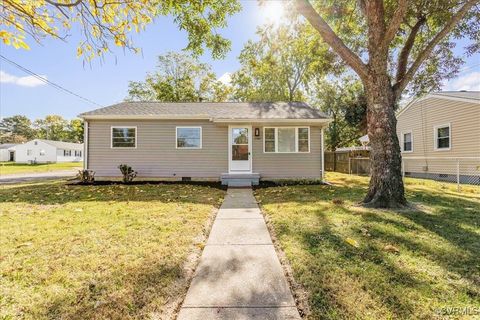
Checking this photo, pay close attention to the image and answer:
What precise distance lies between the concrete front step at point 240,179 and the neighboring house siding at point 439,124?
7392 mm

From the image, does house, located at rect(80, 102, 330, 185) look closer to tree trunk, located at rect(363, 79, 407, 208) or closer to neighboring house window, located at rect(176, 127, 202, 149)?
neighboring house window, located at rect(176, 127, 202, 149)

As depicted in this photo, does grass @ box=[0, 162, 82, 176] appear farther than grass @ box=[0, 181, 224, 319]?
Yes

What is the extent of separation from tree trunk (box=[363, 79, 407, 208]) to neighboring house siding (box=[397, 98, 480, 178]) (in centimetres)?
684

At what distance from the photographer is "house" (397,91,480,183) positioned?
11.4 m

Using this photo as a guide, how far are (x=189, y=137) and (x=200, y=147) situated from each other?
675 millimetres

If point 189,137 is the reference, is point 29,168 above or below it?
below

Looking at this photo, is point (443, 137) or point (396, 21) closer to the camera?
point (396, 21)

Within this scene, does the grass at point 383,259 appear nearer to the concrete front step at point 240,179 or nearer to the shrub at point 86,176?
the concrete front step at point 240,179

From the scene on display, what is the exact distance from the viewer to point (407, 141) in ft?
52.7

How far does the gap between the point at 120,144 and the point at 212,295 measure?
10491 millimetres

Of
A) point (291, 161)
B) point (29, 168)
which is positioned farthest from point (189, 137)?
point (29, 168)

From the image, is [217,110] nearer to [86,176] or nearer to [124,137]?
[124,137]

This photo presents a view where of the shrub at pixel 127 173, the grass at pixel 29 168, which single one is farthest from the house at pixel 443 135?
the grass at pixel 29 168

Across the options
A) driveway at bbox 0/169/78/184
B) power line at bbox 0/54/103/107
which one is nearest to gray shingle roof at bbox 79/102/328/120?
power line at bbox 0/54/103/107
